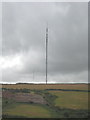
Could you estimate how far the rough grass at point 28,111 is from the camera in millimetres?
20922

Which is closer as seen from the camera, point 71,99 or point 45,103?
point 45,103

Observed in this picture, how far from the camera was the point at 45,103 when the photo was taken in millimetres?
23469

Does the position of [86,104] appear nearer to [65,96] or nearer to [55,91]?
[65,96]

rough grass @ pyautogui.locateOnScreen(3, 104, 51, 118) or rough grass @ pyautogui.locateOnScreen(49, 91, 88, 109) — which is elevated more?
rough grass @ pyautogui.locateOnScreen(49, 91, 88, 109)

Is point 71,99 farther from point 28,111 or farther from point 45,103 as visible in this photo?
point 28,111

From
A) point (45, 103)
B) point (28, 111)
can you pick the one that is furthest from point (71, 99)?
point (28, 111)

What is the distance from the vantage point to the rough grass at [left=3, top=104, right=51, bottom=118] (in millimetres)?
20922

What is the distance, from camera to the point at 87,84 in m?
28.7

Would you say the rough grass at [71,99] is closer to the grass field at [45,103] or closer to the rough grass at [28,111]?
the grass field at [45,103]

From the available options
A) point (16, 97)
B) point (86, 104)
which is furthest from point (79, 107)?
point (16, 97)

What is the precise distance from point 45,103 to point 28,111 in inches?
96.8

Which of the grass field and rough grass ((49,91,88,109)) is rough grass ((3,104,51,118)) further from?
rough grass ((49,91,88,109))

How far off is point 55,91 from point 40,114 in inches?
223

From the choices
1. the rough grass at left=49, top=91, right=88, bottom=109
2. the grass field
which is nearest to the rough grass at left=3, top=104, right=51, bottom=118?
the grass field
